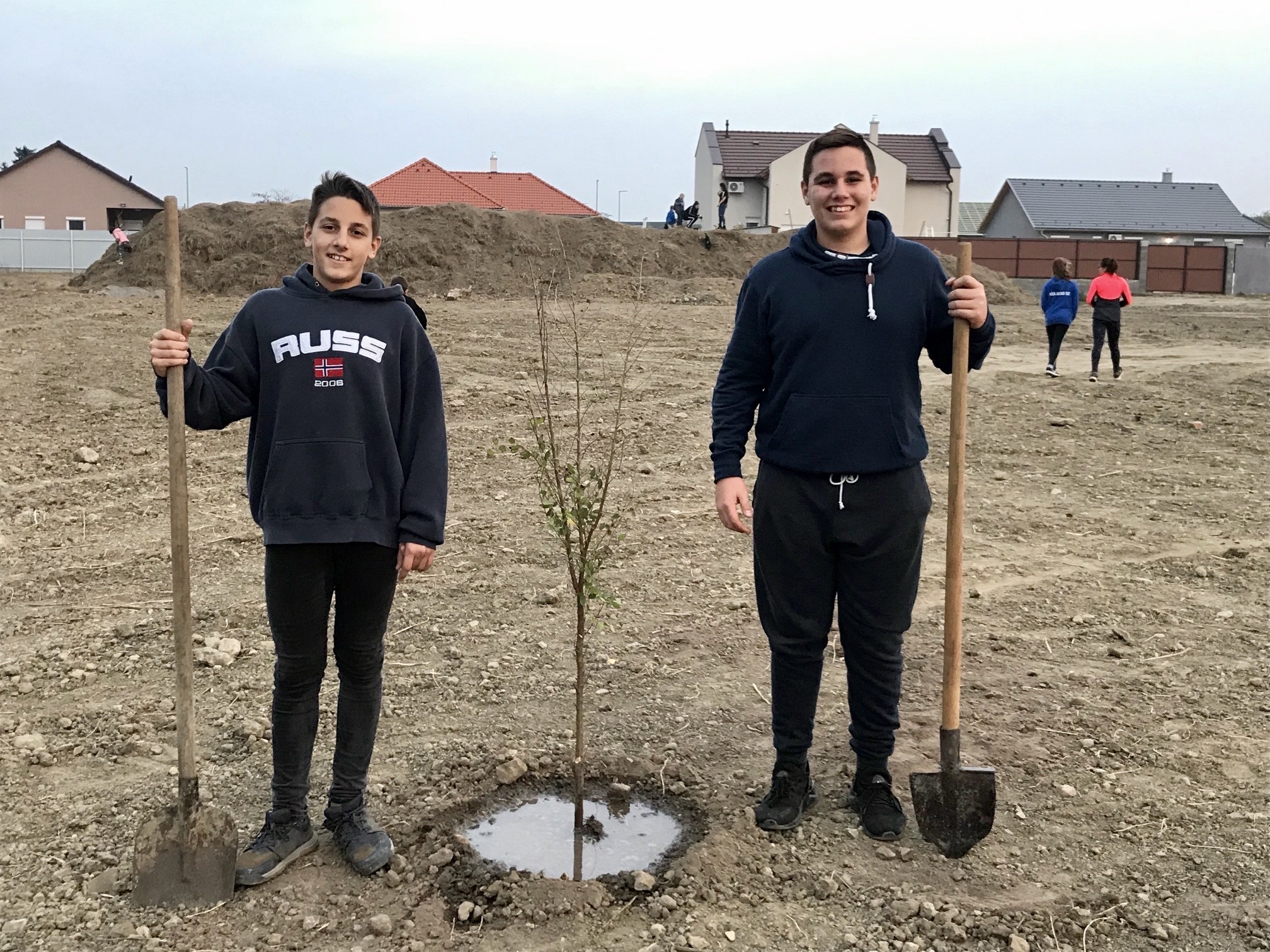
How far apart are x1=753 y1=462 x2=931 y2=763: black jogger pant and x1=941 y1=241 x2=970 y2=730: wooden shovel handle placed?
0.10m

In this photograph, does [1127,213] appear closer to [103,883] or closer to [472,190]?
[472,190]

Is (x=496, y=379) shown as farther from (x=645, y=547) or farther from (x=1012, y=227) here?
(x=1012, y=227)

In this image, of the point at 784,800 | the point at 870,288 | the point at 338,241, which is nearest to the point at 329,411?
the point at 338,241

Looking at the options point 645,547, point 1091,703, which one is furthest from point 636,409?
point 1091,703

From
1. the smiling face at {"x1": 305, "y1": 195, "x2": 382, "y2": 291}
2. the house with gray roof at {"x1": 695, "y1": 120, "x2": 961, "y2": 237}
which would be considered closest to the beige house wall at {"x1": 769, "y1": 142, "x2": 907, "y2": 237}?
the house with gray roof at {"x1": 695, "y1": 120, "x2": 961, "y2": 237}

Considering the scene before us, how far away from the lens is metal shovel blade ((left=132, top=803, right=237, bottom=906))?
3.08 metres

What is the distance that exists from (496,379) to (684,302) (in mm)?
7906

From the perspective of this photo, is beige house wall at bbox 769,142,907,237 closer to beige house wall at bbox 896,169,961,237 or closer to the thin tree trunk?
beige house wall at bbox 896,169,961,237

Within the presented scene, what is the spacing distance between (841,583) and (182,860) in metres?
2.01

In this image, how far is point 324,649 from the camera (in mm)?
3203

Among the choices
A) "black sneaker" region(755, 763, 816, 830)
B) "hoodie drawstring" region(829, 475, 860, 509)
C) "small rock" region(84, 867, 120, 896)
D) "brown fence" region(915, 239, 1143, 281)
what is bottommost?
"small rock" region(84, 867, 120, 896)

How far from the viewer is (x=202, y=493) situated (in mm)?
8016

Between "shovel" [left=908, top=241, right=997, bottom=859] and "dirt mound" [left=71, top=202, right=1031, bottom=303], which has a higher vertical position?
"dirt mound" [left=71, top=202, right=1031, bottom=303]

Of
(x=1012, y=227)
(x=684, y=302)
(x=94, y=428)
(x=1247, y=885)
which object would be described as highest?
(x=1012, y=227)
